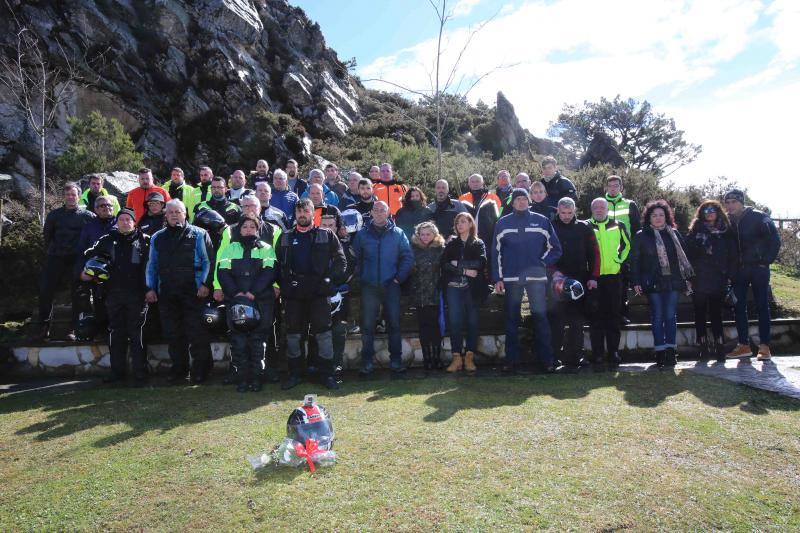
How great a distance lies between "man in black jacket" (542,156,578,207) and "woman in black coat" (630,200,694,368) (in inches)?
56.5

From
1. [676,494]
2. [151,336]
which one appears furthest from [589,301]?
[151,336]

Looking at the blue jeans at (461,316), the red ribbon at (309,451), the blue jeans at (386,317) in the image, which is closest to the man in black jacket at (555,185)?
the blue jeans at (461,316)

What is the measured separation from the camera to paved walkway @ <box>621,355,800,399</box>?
5055 mm

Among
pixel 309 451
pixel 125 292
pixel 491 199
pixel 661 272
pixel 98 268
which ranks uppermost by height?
pixel 491 199

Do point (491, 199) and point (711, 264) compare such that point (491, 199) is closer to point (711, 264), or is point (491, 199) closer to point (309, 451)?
point (711, 264)

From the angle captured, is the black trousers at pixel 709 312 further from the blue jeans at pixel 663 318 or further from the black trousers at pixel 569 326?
the black trousers at pixel 569 326

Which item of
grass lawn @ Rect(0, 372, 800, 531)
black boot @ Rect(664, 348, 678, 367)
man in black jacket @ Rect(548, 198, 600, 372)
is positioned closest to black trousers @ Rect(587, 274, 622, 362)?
man in black jacket @ Rect(548, 198, 600, 372)

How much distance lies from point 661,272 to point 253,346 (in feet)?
16.8

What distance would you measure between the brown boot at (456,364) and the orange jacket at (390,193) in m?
2.95

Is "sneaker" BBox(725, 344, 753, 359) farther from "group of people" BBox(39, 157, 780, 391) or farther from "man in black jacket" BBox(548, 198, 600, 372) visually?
"man in black jacket" BBox(548, 198, 600, 372)

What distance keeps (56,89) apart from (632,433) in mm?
24504

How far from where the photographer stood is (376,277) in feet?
20.0

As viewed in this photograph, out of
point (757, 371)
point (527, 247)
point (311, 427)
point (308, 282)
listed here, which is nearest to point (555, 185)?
point (527, 247)

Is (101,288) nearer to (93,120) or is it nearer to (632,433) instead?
(632,433)
